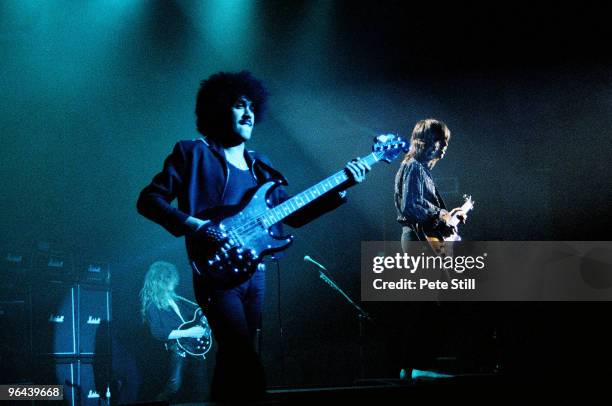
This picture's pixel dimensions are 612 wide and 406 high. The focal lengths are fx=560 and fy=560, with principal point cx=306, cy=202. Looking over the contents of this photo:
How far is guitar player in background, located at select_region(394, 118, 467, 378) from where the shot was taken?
4.21 meters

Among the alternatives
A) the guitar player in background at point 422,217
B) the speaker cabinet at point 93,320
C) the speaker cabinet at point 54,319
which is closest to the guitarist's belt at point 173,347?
the speaker cabinet at point 93,320

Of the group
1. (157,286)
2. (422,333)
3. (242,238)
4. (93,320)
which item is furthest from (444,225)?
(93,320)

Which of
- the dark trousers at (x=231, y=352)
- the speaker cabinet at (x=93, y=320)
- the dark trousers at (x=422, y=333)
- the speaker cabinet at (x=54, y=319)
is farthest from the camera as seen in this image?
the speaker cabinet at (x=93, y=320)

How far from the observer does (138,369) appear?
6.43 m

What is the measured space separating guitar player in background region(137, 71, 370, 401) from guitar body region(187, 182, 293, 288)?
0.14ft

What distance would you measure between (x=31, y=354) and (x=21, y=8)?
3.44 m

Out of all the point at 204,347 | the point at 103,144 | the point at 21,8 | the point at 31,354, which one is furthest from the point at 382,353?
the point at 21,8

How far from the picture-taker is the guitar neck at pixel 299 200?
10.5 ft

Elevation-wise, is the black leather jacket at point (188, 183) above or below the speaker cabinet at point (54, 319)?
above

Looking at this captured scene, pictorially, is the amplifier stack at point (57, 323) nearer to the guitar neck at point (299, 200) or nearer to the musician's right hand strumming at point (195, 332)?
the musician's right hand strumming at point (195, 332)

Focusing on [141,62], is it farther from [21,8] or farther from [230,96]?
[230,96]

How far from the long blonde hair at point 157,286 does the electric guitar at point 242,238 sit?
345 centimetres

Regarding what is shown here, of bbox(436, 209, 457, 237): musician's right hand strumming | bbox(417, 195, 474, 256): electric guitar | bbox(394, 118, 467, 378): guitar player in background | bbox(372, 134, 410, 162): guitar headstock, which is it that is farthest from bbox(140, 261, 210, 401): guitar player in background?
bbox(372, 134, 410, 162): guitar headstock

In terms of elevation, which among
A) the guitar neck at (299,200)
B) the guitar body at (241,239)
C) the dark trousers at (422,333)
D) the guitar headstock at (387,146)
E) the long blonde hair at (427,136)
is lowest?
the dark trousers at (422,333)
